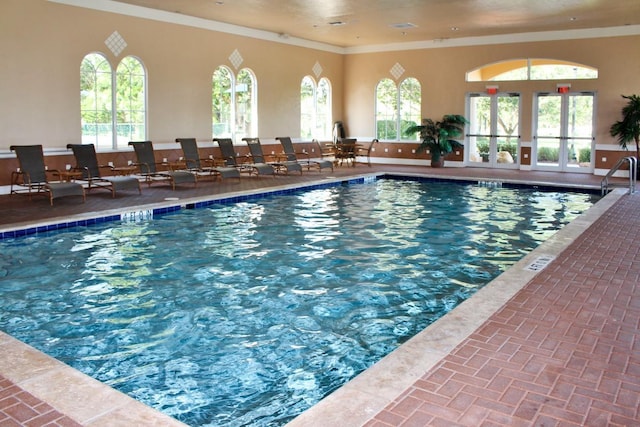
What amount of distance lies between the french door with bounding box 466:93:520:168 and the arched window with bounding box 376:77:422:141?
5.66 ft

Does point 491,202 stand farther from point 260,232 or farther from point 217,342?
point 217,342

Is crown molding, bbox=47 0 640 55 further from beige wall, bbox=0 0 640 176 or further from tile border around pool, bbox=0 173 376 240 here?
tile border around pool, bbox=0 173 376 240

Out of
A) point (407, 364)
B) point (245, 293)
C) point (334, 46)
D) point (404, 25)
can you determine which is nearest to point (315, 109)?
point (334, 46)

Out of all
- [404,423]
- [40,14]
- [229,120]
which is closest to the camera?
[404,423]

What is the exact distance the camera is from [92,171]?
36.9 feet

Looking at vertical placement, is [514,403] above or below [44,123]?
below

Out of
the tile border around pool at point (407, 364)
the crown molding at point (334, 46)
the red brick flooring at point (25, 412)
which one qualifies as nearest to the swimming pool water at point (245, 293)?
the tile border around pool at point (407, 364)

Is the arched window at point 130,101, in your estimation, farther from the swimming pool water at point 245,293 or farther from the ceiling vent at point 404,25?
the ceiling vent at point 404,25

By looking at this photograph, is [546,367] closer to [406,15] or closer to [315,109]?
[406,15]

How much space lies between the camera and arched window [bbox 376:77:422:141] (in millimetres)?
18609

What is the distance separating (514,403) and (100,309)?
3500 millimetres

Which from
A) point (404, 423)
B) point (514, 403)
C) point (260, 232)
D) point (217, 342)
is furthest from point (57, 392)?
point (260, 232)

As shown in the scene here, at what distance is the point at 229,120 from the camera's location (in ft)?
51.2

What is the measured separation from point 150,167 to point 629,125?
1119 centimetres
